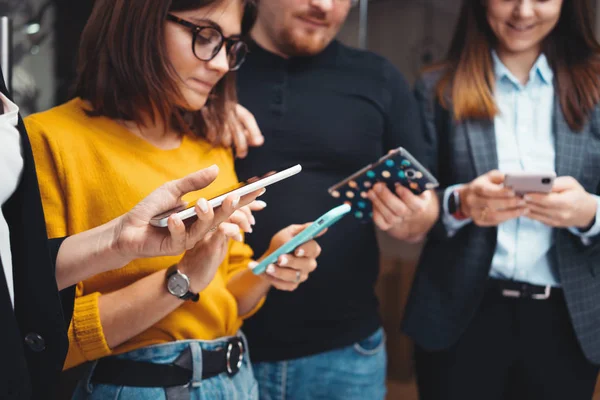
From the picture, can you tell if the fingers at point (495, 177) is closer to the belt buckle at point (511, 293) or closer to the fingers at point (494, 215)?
the fingers at point (494, 215)

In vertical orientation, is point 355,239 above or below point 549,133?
below

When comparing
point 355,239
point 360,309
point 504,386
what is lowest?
point 504,386

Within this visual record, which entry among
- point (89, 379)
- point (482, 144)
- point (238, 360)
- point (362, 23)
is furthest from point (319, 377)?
point (362, 23)

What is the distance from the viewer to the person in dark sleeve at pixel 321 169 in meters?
1.64

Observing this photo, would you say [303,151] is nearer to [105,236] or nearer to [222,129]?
[222,129]

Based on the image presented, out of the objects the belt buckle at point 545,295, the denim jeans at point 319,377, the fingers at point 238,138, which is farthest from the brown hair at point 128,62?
the belt buckle at point 545,295

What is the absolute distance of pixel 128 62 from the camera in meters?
1.22

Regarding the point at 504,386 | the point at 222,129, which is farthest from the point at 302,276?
the point at 504,386

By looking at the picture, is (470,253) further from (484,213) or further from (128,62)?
(128,62)

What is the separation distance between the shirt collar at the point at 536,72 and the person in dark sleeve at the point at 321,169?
0.85ft

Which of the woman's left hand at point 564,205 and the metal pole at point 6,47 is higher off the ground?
the metal pole at point 6,47

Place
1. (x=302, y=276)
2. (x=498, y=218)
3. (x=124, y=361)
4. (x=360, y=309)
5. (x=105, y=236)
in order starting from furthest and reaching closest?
(x=360, y=309), (x=498, y=218), (x=302, y=276), (x=124, y=361), (x=105, y=236)

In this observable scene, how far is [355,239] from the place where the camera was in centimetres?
172

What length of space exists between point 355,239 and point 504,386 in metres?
0.57
